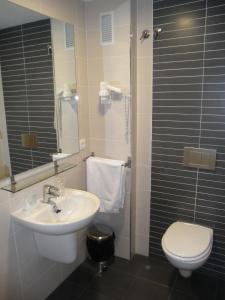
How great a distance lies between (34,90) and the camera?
5.66 feet

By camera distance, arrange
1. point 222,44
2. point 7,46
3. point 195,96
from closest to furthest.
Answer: point 7,46
point 222,44
point 195,96

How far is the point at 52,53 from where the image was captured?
1.84 m

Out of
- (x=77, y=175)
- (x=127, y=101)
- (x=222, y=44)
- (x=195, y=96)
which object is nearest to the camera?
(x=222, y=44)

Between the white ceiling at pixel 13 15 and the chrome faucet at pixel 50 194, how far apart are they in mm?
1077

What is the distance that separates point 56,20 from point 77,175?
1262mm

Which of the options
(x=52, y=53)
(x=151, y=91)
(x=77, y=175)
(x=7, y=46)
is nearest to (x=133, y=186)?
(x=77, y=175)

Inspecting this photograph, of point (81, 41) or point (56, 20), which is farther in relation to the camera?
point (81, 41)

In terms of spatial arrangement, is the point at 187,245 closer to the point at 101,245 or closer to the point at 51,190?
the point at 101,245

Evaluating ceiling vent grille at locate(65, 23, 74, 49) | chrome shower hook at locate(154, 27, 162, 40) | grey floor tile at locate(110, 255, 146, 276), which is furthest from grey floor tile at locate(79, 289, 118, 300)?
chrome shower hook at locate(154, 27, 162, 40)

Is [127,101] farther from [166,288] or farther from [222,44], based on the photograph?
[166,288]

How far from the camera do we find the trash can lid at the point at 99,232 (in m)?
2.19

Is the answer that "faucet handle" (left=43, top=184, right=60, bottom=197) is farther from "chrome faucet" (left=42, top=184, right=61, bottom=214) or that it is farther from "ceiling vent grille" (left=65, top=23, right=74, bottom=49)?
"ceiling vent grille" (left=65, top=23, right=74, bottom=49)

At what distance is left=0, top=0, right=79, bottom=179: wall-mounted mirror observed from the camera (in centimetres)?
152

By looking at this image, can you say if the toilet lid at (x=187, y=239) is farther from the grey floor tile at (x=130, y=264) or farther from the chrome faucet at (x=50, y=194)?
the chrome faucet at (x=50, y=194)
